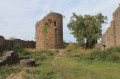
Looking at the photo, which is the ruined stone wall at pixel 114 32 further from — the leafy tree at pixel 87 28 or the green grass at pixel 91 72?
the green grass at pixel 91 72

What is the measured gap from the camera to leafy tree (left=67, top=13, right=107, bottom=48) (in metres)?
21.8

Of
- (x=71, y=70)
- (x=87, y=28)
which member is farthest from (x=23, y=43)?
(x=71, y=70)

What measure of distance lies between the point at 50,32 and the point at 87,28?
6452 millimetres

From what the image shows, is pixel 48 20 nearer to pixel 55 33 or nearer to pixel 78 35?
pixel 55 33

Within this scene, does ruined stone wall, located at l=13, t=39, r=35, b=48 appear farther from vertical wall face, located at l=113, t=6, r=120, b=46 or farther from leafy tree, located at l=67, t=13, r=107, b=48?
vertical wall face, located at l=113, t=6, r=120, b=46

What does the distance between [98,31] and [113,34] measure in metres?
4.74

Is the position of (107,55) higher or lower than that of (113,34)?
lower

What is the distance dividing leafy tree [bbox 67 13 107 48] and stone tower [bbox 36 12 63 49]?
2.38 meters

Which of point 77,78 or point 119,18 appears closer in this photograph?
point 77,78

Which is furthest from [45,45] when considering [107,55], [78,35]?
[107,55]

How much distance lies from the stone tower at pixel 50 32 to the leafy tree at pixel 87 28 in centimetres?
238

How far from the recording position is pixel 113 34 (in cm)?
1744

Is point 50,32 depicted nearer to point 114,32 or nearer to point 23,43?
point 23,43

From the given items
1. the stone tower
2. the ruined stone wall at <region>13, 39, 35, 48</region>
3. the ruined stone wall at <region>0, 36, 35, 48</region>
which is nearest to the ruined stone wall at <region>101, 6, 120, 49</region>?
the stone tower
